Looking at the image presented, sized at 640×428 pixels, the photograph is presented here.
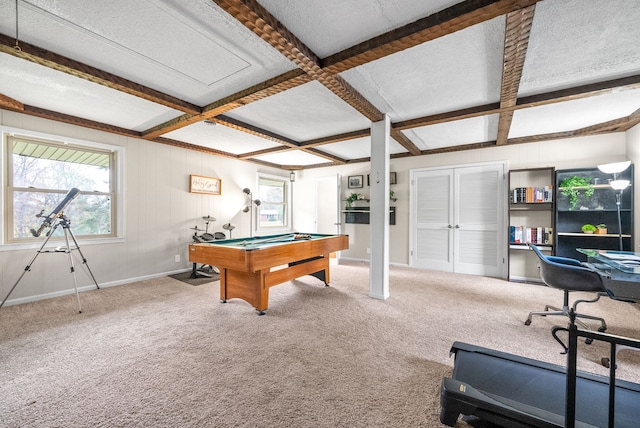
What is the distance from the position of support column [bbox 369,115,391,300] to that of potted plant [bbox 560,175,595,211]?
2.89 m

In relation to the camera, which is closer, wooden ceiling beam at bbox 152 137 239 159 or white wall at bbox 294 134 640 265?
white wall at bbox 294 134 640 265

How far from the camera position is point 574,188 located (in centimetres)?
390

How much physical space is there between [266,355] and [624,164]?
14.6 feet

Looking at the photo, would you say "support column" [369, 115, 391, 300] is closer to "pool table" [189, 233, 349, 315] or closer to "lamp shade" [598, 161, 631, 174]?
"pool table" [189, 233, 349, 315]

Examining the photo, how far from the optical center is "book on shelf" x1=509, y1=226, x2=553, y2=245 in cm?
420

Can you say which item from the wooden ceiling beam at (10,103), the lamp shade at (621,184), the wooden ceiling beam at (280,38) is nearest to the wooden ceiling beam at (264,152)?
the wooden ceiling beam at (280,38)

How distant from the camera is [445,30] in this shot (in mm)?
Answer: 1731

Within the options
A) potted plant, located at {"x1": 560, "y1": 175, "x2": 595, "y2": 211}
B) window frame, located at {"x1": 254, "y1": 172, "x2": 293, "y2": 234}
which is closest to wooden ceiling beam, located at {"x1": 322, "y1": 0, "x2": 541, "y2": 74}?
potted plant, located at {"x1": 560, "y1": 175, "x2": 595, "y2": 211}

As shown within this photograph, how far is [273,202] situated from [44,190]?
4.09m

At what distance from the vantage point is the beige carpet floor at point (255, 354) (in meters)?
1.49

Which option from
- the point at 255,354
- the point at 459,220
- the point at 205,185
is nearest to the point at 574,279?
the point at 459,220

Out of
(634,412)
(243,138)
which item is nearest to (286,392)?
(634,412)

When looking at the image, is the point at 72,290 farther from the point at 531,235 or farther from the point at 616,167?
the point at 616,167

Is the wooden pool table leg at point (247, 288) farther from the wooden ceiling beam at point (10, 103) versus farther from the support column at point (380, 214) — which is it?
the wooden ceiling beam at point (10, 103)
